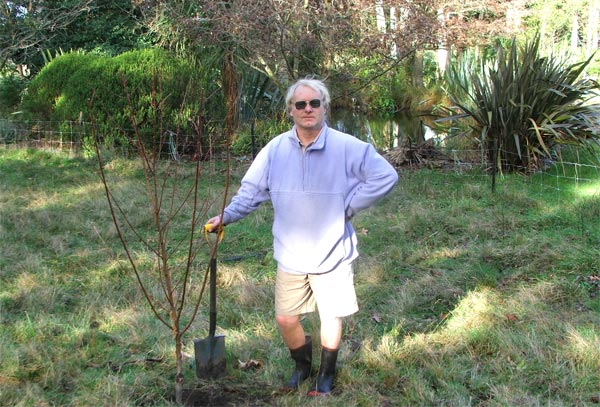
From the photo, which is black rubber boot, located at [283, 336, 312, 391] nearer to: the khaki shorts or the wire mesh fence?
the khaki shorts

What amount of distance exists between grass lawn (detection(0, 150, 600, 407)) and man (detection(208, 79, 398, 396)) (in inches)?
18.0

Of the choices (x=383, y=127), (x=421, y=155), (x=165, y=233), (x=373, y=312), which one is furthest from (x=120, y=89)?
(x=383, y=127)

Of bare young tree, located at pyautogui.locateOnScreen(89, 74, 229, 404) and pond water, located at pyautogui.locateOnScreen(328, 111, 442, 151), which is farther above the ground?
bare young tree, located at pyautogui.locateOnScreen(89, 74, 229, 404)

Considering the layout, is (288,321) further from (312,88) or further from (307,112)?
(312,88)

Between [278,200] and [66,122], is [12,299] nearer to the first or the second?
[278,200]

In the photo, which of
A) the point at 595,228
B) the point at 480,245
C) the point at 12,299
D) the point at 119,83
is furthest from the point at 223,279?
the point at 119,83

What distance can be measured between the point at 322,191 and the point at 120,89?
29.0ft

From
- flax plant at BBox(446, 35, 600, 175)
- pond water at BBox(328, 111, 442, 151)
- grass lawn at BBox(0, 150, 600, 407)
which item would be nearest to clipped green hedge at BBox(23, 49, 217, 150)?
grass lawn at BBox(0, 150, 600, 407)

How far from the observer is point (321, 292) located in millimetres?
3287

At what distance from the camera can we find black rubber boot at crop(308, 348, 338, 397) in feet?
11.2

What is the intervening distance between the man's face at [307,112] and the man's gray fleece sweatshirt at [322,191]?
8 centimetres

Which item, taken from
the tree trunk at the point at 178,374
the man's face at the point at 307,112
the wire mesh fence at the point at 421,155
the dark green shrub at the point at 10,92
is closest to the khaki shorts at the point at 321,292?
the tree trunk at the point at 178,374

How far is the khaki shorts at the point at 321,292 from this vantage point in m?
3.27

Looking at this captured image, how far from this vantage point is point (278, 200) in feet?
10.8
